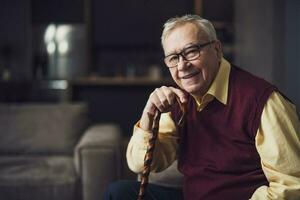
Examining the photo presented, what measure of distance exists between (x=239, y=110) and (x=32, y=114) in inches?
73.0

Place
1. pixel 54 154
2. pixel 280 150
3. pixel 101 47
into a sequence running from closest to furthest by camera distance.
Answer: pixel 280 150 < pixel 54 154 < pixel 101 47

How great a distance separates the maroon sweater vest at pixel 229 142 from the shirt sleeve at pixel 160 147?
8 centimetres

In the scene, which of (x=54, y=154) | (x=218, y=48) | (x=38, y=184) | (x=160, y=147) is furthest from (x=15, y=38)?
(x=218, y=48)

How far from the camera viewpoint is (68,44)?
4961mm

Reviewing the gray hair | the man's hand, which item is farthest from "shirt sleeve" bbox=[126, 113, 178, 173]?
the gray hair

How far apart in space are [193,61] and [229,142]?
11.2 inches

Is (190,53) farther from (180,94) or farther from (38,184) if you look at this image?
(38,184)

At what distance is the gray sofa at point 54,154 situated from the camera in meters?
2.35

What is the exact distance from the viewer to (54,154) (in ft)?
9.32

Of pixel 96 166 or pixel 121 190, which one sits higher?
pixel 121 190

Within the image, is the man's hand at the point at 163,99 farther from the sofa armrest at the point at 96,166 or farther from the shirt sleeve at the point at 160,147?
the sofa armrest at the point at 96,166

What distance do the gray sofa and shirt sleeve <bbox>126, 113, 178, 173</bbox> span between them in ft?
2.74

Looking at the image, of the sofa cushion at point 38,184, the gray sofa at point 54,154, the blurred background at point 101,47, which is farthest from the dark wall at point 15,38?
the sofa cushion at point 38,184

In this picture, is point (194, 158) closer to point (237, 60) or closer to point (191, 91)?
point (191, 91)
